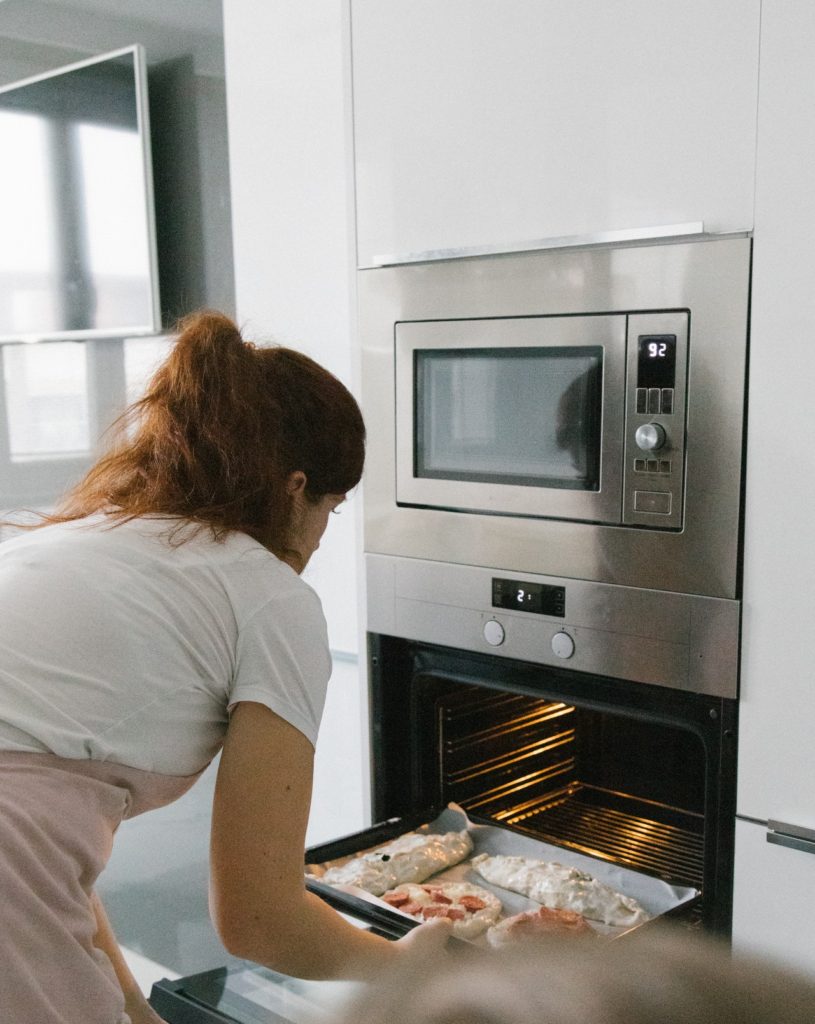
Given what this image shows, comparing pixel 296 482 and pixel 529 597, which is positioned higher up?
pixel 296 482

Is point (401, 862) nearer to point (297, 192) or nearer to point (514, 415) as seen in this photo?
point (514, 415)

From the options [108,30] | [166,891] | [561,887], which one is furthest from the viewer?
[108,30]

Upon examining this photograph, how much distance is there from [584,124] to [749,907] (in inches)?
39.2

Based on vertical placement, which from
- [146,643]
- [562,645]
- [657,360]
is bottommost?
[562,645]

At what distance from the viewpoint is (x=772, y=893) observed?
143 centimetres

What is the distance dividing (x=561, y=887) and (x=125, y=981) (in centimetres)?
59

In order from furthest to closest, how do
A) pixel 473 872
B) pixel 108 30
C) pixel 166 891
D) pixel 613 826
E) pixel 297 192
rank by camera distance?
A: pixel 108 30
pixel 166 891
pixel 297 192
pixel 613 826
pixel 473 872

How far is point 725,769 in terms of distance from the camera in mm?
1462

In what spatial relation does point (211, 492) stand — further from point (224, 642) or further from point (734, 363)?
point (734, 363)

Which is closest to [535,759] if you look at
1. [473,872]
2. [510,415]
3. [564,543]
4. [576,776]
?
[576,776]

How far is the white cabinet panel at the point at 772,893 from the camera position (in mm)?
1402

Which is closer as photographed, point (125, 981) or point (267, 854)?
point (267, 854)

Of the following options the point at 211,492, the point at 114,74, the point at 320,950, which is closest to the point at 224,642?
the point at 211,492

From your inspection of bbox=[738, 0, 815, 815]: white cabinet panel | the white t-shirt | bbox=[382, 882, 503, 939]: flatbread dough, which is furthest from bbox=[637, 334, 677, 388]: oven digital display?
bbox=[382, 882, 503, 939]: flatbread dough
